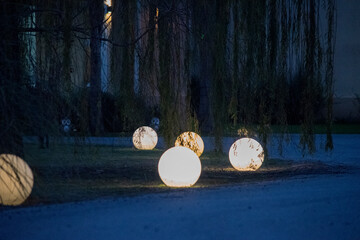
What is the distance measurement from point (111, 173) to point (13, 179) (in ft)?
10.0

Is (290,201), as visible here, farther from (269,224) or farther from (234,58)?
(234,58)

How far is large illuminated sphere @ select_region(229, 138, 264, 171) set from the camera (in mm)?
7336

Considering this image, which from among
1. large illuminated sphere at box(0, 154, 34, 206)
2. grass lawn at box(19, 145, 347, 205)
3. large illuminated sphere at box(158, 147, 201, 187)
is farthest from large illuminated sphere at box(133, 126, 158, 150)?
large illuminated sphere at box(0, 154, 34, 206)

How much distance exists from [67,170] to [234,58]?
3039 millimetres

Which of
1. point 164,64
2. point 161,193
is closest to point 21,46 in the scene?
point 164,64

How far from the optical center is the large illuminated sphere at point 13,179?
13.6 feet

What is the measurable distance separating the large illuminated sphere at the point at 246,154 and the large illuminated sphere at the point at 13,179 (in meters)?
3.45

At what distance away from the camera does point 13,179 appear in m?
4.57

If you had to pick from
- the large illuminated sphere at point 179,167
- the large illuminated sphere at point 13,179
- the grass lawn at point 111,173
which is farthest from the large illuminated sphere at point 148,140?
the large illuminated sphere at point 13,179

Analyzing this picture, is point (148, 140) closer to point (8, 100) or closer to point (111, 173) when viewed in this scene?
point (111, 173)

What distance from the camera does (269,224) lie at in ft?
13.3

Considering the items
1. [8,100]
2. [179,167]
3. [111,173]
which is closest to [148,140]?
[111,173]

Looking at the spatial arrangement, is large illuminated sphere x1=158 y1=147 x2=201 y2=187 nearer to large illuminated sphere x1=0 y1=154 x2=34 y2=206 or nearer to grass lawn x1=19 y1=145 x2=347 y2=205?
grass lawn x1=19 y1=145 x2=347 y2=205

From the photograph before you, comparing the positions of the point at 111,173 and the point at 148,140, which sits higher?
the point at 148,140
